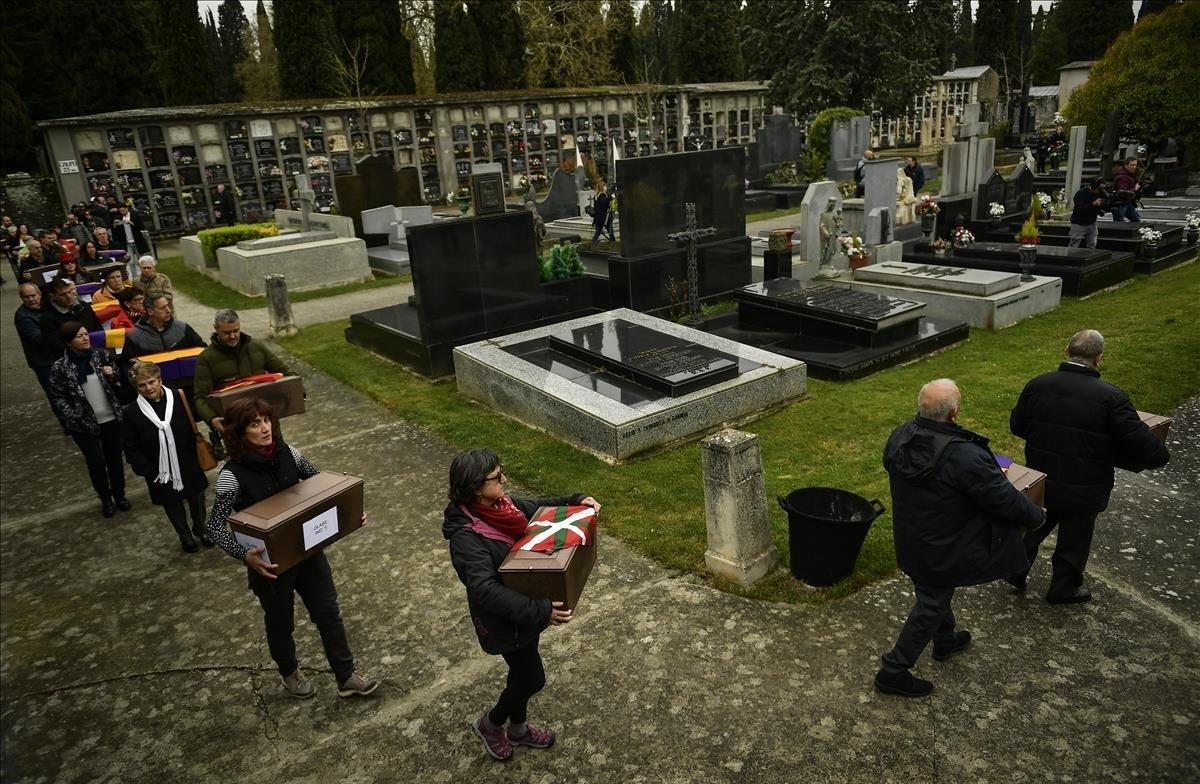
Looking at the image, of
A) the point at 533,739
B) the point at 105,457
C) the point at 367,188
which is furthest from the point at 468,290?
the point at 367,188

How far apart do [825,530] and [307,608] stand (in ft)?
10.2

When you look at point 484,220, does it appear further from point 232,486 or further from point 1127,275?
point 1127,275

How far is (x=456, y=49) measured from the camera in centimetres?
3638

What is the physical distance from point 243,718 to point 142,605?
1.81 meters

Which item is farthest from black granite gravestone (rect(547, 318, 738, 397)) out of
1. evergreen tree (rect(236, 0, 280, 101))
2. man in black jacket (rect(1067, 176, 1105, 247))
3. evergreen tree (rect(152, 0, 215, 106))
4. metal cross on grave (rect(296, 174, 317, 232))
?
evergreen tree (rect(236, 0, 280, 101))

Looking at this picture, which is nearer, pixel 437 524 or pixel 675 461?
pixel 437 524

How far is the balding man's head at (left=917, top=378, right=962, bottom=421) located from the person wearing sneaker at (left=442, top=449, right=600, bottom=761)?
1.71 meters

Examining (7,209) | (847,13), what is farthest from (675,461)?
(847,13)

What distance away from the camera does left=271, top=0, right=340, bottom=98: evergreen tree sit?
111 feet

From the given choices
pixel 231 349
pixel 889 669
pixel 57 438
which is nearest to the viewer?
pixel 889 669

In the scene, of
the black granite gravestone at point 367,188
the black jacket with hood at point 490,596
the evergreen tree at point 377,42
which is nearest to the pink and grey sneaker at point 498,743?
the black jacket with hood at point 490,596

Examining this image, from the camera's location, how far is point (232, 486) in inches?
155

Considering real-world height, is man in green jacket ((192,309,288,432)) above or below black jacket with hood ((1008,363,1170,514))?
above

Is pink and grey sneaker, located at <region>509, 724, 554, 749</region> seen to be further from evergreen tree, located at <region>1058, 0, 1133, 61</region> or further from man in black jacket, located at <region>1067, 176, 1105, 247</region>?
evergreen tree, located at <region>1058, 0, 1133, 61</region>
